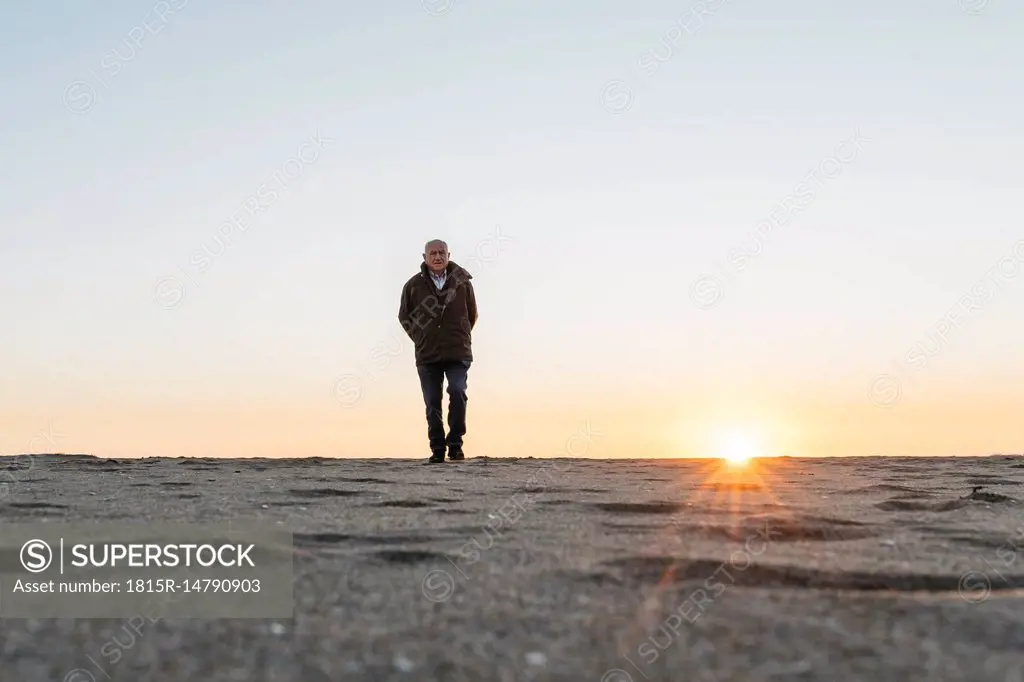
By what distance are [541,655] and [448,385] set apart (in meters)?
6.89

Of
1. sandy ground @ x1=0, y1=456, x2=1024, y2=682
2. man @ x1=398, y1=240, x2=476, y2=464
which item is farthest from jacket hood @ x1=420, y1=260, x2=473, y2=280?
sandy ground @ x1=0, y1=456, x2=1024, y2=682

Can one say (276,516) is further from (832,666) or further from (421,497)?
(832,666)

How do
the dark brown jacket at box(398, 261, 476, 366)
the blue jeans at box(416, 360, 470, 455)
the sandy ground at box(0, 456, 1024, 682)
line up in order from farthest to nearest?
the dark brown jacket at box(398, 261, 476, 366)
the blue jeans at box(416, 360, 470, 455)
the sandy ground at box(0, 456, 1024, 682)

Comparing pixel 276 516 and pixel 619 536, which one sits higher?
pixel 276 516

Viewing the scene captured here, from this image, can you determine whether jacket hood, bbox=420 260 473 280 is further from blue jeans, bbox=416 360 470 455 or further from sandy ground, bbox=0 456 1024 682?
sandy ground, bbox=0 456 1024 682

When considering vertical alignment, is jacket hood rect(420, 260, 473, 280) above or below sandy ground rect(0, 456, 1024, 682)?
above

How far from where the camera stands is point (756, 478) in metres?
5.35

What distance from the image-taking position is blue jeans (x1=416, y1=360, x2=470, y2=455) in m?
8.22

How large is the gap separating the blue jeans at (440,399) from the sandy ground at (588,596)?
446cm

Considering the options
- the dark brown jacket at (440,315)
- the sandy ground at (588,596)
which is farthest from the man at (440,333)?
the sandy ground at (588,596)

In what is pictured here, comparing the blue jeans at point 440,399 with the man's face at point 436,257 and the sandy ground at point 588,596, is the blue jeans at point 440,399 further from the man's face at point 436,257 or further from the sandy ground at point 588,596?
the sandy ground at point 588,596

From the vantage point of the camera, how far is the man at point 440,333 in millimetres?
8266

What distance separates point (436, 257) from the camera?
849 centimetres

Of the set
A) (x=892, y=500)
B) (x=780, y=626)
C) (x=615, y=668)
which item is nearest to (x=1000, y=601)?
(x=780, y=626)
